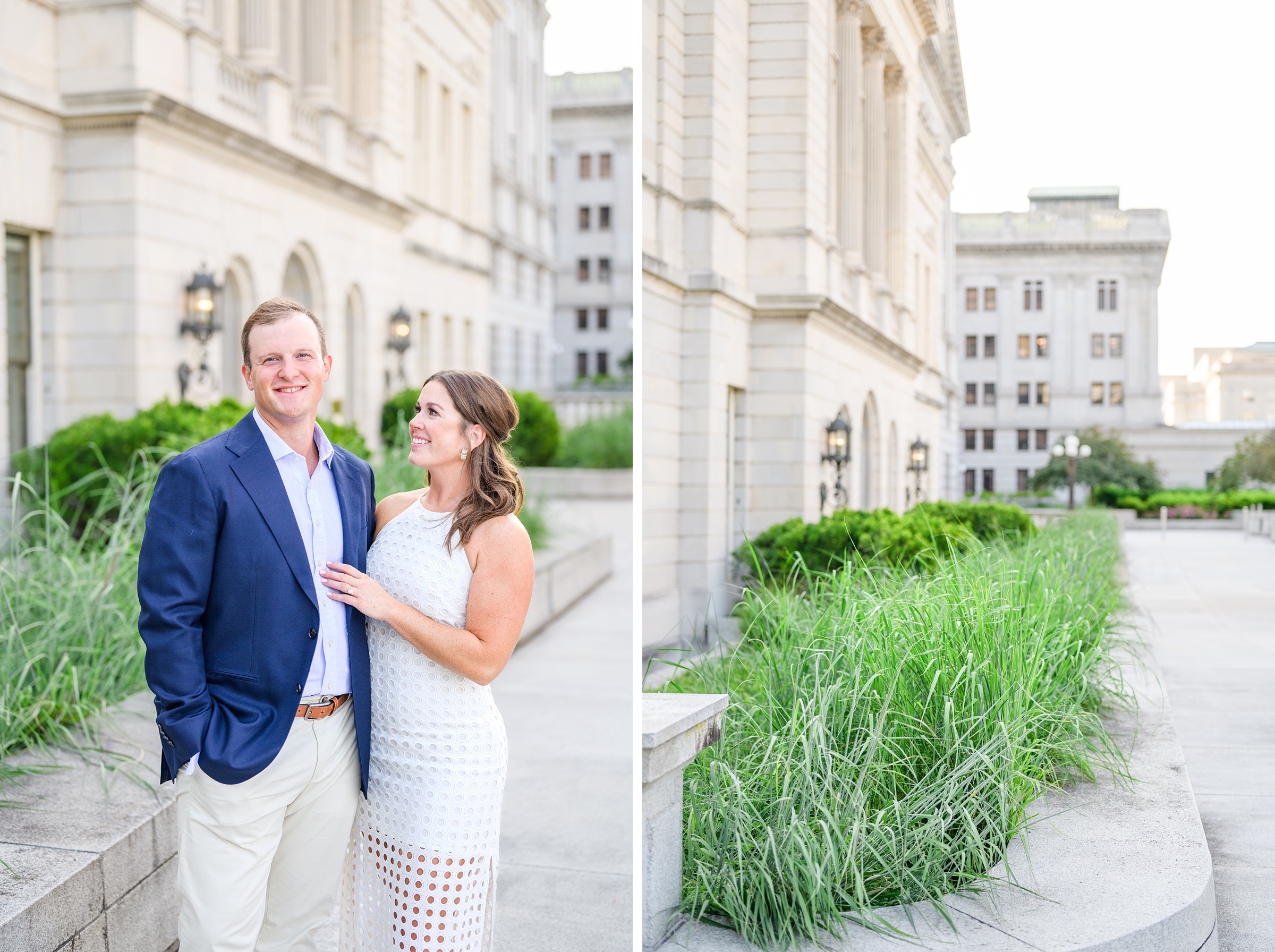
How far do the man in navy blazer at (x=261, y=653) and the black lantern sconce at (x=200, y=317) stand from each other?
11942 mm

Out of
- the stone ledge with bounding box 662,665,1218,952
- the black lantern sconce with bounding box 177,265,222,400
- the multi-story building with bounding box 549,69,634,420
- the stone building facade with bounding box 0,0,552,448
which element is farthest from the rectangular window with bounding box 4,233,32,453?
the multi-story building with bounding box 549,69,634,420

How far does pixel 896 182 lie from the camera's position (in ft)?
20.3

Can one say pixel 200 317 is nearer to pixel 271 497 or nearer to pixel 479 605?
pixel 271 497

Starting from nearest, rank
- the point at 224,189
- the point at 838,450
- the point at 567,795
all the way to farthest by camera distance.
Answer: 1. the point at 838,450
2. the point at 567,795
3. the point at 224,189

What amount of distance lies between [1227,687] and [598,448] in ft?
61.9

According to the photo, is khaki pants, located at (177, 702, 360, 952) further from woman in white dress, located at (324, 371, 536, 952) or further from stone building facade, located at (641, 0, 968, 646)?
stone building facade, located at (641, 0, 968, 646)

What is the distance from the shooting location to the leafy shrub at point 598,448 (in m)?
22.7

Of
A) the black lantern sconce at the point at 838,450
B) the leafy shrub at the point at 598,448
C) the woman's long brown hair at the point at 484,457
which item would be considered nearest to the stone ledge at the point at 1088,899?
the woman's long brown hair at the point at 484,457

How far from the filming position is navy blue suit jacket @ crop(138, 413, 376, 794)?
269 cm

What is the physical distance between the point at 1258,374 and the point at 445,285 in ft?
70.2

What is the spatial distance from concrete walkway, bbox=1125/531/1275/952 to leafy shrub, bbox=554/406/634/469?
1753 centimetres

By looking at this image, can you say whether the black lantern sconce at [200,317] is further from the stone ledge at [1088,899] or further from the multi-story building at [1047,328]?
the stone ledge at [1088,899]

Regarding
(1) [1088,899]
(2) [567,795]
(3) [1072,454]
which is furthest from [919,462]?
(1) [1088,899]

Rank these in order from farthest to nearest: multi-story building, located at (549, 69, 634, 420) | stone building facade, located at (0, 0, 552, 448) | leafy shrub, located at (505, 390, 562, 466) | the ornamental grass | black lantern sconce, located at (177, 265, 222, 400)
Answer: multi-story building, located at (549, 69, 634, 420) → leafy shrub, located at (505, 390, 562, 466) → black lantern sconce, located at (177, 265, 222, 400) → stone building facade, located at (0, 0, 552, 448) → the ornamental grass
